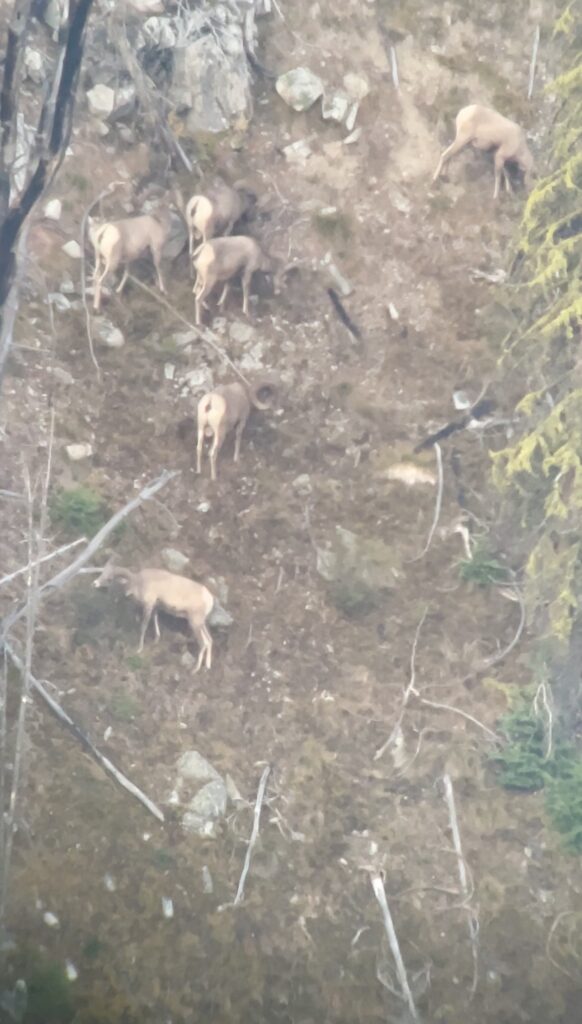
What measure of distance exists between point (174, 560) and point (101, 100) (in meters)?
1.39

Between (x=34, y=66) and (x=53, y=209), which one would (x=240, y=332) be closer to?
(x=53, y=209)

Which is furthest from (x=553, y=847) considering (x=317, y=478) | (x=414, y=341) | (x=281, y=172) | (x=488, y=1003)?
(x=281, y=172)

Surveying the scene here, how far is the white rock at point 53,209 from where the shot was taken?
2.34 metres

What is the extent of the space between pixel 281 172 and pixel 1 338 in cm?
121

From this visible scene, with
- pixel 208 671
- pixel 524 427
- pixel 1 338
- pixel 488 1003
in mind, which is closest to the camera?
pixel 1 338

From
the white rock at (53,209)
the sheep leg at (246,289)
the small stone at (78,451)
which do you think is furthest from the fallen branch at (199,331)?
the small stone at (78,451)

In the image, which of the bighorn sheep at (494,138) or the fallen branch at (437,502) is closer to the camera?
the fallen branch at (437,502)

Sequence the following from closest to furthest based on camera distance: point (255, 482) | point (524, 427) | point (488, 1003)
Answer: point (488, 1003), point (255, 482), point (524, 427)

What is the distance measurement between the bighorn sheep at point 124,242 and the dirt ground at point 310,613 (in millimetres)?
85

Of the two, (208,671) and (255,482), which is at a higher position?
(255,482)

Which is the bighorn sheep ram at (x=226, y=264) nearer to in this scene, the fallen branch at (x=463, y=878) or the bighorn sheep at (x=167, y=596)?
the bighorn sheep at (x=167, y=596)

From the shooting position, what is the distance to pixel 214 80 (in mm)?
2834

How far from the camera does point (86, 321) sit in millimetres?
2488

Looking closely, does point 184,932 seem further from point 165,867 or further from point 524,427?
point 524,427
